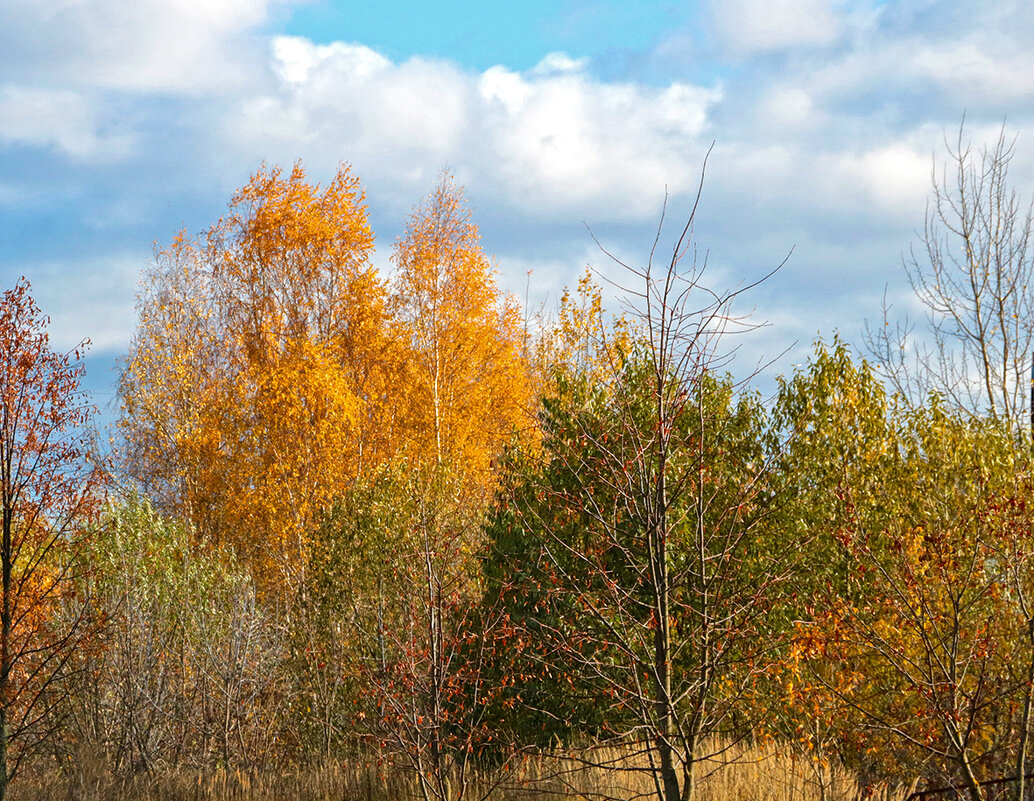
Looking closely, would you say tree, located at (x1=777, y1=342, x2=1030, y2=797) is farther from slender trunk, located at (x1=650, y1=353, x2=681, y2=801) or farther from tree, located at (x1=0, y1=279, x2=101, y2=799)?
tree, located at (x1=0, y1=279, x2=101, y2=799)

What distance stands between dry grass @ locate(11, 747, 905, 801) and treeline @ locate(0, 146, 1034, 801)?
29 centimetres

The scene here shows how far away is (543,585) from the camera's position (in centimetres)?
1226

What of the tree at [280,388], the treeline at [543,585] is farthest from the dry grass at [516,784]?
the tree at [280,388]

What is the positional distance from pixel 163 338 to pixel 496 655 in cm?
2506

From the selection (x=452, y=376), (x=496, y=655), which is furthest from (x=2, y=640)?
(x=452, y=376)

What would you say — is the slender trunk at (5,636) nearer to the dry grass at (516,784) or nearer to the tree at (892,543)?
the dry grass at (516,784)

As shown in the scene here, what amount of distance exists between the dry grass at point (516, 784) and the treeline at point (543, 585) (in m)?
0.29

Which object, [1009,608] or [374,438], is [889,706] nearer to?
[1009,608]

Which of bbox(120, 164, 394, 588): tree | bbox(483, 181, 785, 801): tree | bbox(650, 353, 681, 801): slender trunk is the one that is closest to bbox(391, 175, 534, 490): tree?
bbox(120, 164, 394, 588): tree

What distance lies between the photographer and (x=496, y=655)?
13.2m

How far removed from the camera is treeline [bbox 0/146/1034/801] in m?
8.14

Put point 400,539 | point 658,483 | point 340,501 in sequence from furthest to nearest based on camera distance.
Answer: point 340,501 < point 400,539 < point 658,483

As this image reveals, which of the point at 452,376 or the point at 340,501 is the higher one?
the point at 452,376

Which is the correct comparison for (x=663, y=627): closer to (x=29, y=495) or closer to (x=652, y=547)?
(x=652, y=547)
